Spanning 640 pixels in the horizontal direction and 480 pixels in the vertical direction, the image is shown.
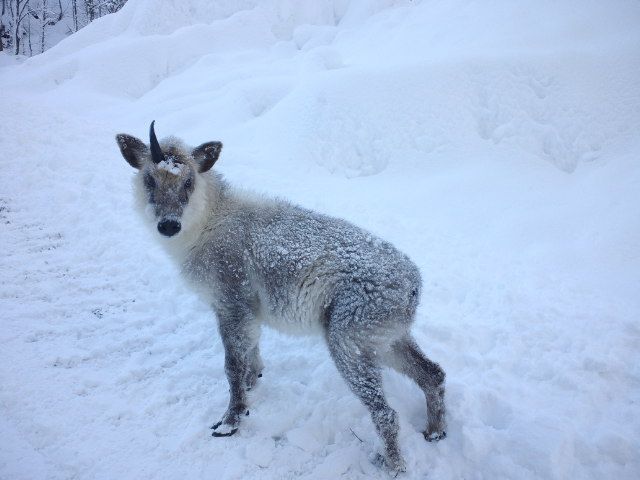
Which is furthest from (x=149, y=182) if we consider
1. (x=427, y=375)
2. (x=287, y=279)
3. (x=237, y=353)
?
(x=427, y=375)

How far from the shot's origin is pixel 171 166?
406cm

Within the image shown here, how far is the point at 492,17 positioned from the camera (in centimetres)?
1312

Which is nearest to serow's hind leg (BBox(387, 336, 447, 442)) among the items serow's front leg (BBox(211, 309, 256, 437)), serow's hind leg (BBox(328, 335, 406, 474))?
serow's hind leg (BBox(328, 335, 406, 474))

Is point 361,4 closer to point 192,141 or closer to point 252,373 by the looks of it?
point 192,141

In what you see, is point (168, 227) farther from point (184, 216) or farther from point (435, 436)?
point (435, 436)

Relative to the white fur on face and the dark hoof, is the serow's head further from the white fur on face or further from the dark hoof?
the dark hoof

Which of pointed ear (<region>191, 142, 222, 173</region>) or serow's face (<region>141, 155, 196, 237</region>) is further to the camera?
pointed ear (<region>191, 142, 222, 173</region>)

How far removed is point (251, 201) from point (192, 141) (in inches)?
338

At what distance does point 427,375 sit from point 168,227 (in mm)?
2941

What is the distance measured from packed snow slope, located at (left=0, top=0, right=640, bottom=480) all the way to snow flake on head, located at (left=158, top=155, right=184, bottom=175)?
1.83m

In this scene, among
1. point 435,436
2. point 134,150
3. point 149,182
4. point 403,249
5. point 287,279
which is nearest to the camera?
point 435,436

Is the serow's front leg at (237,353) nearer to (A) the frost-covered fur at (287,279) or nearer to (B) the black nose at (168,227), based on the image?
(A) the frost-covered fur at (287,279)

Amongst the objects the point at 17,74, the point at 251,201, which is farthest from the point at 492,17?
the point at 17,74

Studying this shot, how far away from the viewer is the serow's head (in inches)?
155
